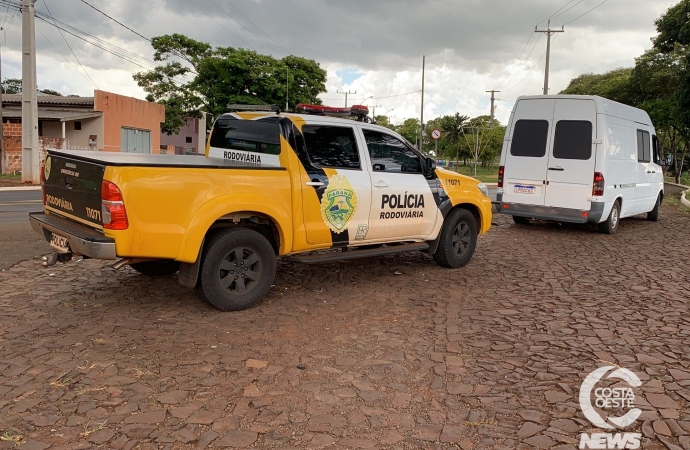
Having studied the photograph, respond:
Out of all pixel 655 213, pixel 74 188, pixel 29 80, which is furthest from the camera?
pixel 29 80

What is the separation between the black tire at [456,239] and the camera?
23.9 ft

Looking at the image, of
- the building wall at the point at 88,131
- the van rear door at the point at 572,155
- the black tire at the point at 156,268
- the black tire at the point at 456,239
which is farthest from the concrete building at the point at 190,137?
the black tire at the point at 156,268

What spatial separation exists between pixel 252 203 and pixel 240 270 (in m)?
0.66

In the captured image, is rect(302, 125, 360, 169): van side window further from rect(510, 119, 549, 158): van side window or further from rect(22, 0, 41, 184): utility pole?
rect(22, 0, 41, 184): utility pole

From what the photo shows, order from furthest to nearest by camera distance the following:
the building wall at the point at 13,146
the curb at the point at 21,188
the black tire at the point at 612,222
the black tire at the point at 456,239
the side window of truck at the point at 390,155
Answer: the building wall at the point at 13,146 < the curb at the point at 21,188 < the black tire at the point at 612,222 < the black tire at the point at 456,239 < the side window of truck at the point at 390,155

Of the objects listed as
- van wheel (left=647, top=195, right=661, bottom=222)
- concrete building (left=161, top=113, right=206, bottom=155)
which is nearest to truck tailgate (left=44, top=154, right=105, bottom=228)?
van wheel (left=647, top=195, right=661, bottom=222)

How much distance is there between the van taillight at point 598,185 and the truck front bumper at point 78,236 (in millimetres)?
8458

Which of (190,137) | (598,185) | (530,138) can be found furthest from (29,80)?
(190,137)

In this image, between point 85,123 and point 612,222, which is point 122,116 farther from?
point 612,222

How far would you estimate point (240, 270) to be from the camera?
17.5ft

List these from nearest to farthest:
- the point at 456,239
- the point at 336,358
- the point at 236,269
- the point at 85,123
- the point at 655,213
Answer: the point at 336,358 < the point at 236,269 < the point at 456,239 < the point at 655,213 < the point at 85,123

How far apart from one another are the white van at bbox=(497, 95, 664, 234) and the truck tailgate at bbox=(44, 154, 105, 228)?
27.3 ft

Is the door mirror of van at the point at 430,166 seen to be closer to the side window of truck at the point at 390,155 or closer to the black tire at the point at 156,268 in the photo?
the side window of truck at the point at 390,155

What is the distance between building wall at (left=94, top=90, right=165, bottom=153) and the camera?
103ft
